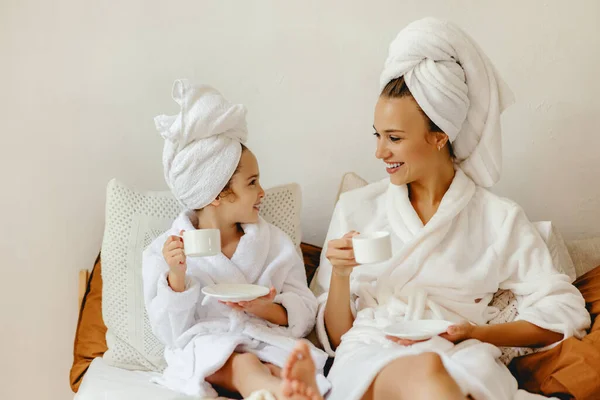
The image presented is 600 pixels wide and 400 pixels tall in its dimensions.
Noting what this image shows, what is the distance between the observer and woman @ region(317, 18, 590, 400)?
1.98m

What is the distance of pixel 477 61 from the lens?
6.85 ft

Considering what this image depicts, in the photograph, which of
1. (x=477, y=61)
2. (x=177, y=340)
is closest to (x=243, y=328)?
(x=177, y=340)

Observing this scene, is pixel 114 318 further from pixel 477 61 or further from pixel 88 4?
pixel 477 61

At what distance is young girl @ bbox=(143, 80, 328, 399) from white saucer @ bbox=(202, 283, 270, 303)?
1.6 inches

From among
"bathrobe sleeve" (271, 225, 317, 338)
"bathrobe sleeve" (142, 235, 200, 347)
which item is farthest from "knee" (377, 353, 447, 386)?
"bathrobe sleeve" (142, 235, 200, 347)

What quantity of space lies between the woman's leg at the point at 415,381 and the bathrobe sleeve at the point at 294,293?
442mm

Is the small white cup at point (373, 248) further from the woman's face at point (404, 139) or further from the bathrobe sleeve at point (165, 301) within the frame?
the bathrobe sleeve at point (165, 301)

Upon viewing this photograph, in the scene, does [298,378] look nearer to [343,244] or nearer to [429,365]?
[429,365]

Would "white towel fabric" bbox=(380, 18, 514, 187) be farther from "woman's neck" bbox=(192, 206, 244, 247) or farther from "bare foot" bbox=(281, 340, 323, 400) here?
"bare foot" bbox=(281, 340, 323, 400)

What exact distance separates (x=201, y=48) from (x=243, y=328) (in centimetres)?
105

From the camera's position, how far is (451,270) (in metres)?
2.04

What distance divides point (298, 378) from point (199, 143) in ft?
2.62

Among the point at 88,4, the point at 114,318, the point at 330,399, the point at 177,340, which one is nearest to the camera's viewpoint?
the point at 330,399

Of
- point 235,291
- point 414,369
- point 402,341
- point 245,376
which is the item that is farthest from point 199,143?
point 414,369
